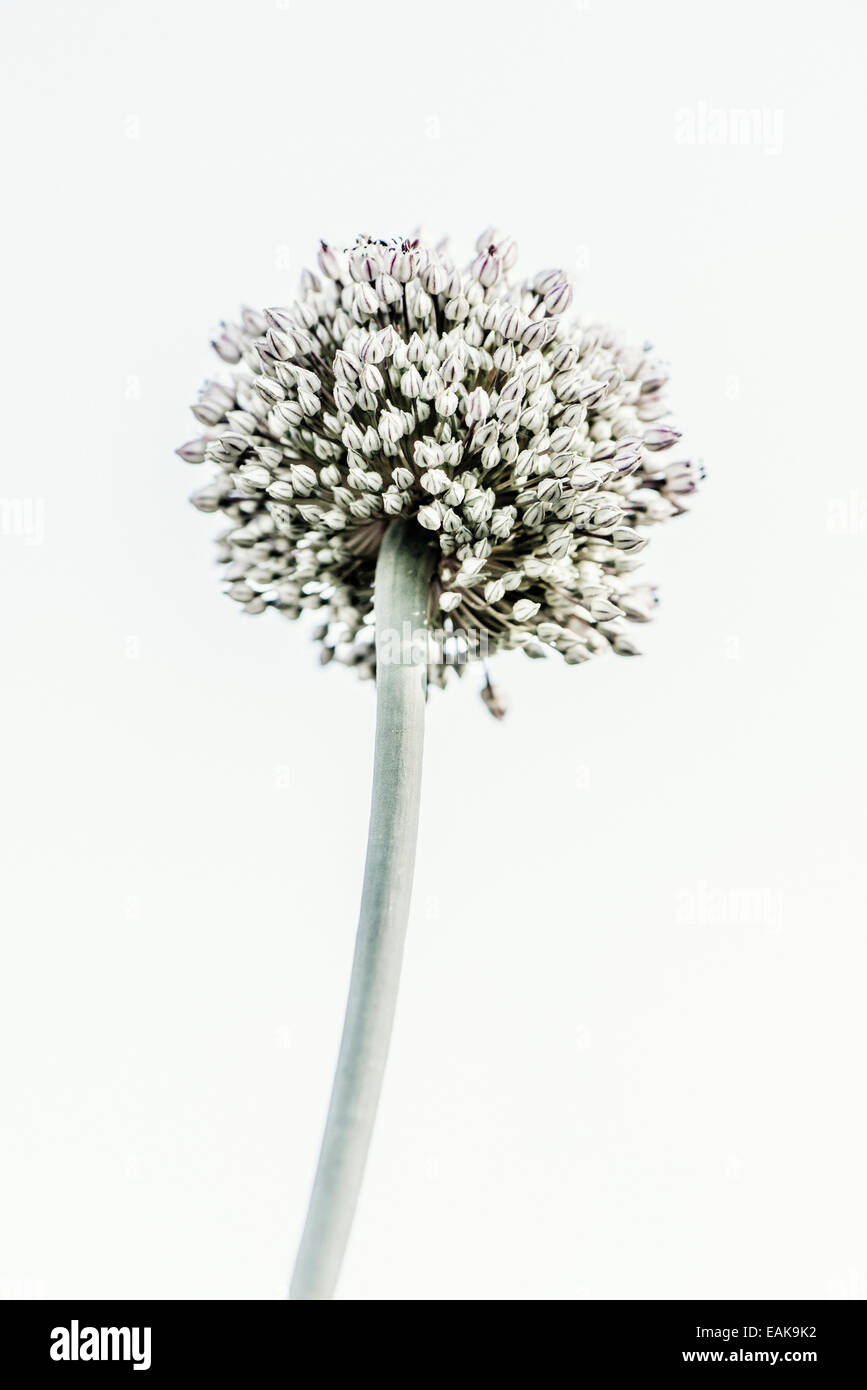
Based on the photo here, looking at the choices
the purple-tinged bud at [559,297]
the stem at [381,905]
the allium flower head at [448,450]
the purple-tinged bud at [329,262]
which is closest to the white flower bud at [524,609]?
the allium flower head at [448,450]

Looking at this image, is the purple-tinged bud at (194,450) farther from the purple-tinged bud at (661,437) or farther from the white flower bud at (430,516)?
the purple-tinged bud at (661,437)

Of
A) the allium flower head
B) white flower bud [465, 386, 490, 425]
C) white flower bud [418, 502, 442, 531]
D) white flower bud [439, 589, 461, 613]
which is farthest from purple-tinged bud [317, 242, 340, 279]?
white flower bud [439, 589, 461, 613]

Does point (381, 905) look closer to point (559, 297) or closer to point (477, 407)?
point (477, 407)

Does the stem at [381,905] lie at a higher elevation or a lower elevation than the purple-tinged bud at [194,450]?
lower

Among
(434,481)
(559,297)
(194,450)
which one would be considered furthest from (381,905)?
(559,297)
